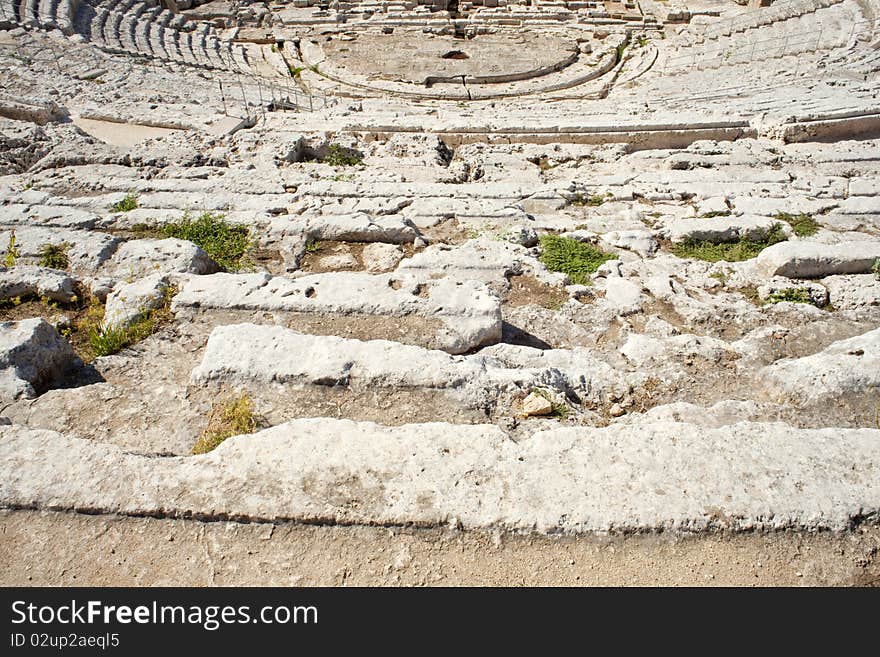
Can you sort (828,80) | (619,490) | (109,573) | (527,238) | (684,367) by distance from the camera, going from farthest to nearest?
(828,80) → (527,238) → (684,367) → (619,490) → (109,573)

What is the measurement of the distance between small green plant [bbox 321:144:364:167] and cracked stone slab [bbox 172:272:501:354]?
468 cm

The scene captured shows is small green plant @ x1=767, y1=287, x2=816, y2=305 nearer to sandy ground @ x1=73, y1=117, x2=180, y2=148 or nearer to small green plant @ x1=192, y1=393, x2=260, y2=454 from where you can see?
small green plant @ x1=192, y1=393, x2=260, y2=454

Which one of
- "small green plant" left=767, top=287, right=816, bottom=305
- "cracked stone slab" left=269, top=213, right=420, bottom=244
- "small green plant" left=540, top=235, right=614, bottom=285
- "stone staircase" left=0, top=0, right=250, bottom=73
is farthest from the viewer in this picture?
"stone staircase" left=0, top=0, right=250, bottom=73

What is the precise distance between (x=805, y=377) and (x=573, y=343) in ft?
5.48

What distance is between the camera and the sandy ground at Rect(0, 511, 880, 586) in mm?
2430

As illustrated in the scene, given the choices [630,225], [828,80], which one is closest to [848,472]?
[630,225]

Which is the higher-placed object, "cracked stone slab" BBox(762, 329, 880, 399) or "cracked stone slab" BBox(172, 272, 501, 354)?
"cracked stone slab" BBox(172, 272, 501, 354)

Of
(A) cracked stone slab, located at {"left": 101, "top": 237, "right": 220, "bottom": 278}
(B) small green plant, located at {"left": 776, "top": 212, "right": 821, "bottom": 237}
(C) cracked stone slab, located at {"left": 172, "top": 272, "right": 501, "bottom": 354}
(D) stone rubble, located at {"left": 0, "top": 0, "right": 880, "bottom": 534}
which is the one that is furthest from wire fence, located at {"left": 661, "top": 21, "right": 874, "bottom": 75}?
(A) cracked stone slab, located at {"left": 101, "top": 237, "right": 220, "bottom": 278}

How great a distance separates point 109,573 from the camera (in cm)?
247

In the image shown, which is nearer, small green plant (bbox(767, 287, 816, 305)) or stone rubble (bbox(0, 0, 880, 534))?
stone rubble (bbox(0, 0, 880, 534))

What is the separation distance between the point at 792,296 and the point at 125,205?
24.4ft

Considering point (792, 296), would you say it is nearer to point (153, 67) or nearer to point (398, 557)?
point (398, 557)

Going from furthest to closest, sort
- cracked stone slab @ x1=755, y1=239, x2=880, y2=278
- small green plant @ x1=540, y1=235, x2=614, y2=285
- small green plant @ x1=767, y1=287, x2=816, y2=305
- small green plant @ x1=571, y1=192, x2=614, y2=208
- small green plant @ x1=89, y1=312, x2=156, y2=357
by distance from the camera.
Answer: small green plant @ x1=571, y1=192, x2=614, y2=208 < small green plant @ x1=540, y1=235, x2=614, y2=285 < cracked stone slab @ x1=755, y1=239, x2=880, y2=278 < small green plant @ x1=767, y1=287, x2=816, y2=305 < small green plant @ x1=89, y1=312, x2=156, y2=357

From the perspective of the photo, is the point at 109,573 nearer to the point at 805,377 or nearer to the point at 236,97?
the point at 805,377
